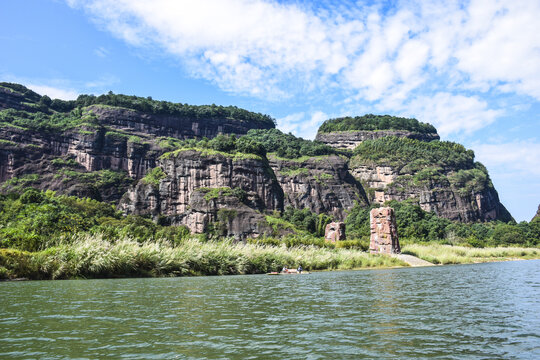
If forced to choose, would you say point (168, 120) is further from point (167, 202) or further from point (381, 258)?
point (381, 258)

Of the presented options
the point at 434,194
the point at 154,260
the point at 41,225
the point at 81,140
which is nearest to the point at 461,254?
the point at 154,260

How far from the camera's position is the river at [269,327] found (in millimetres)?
7258

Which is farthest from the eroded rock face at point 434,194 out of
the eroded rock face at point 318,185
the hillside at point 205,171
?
the eroded rock face at point 318,185

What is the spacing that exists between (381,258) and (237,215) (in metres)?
67.1

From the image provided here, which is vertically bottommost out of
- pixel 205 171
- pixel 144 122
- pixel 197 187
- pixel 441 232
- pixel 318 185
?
pixel 441 232

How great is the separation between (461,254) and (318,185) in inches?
3746

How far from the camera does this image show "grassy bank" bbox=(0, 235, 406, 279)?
939 inches

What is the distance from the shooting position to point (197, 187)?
419 feet

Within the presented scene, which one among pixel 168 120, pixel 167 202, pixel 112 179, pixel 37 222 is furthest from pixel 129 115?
pixel 37 222

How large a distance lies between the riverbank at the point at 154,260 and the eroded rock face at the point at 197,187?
76.5 metres

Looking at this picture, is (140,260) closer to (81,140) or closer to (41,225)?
(41,225)

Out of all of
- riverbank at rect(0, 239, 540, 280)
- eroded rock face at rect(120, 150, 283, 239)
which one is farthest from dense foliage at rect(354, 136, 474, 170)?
riverbank at rect(0, 239, 540, 280)

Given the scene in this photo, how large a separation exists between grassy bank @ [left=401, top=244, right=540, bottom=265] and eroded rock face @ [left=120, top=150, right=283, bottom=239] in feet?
201

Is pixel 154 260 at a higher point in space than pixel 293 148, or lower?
lower
